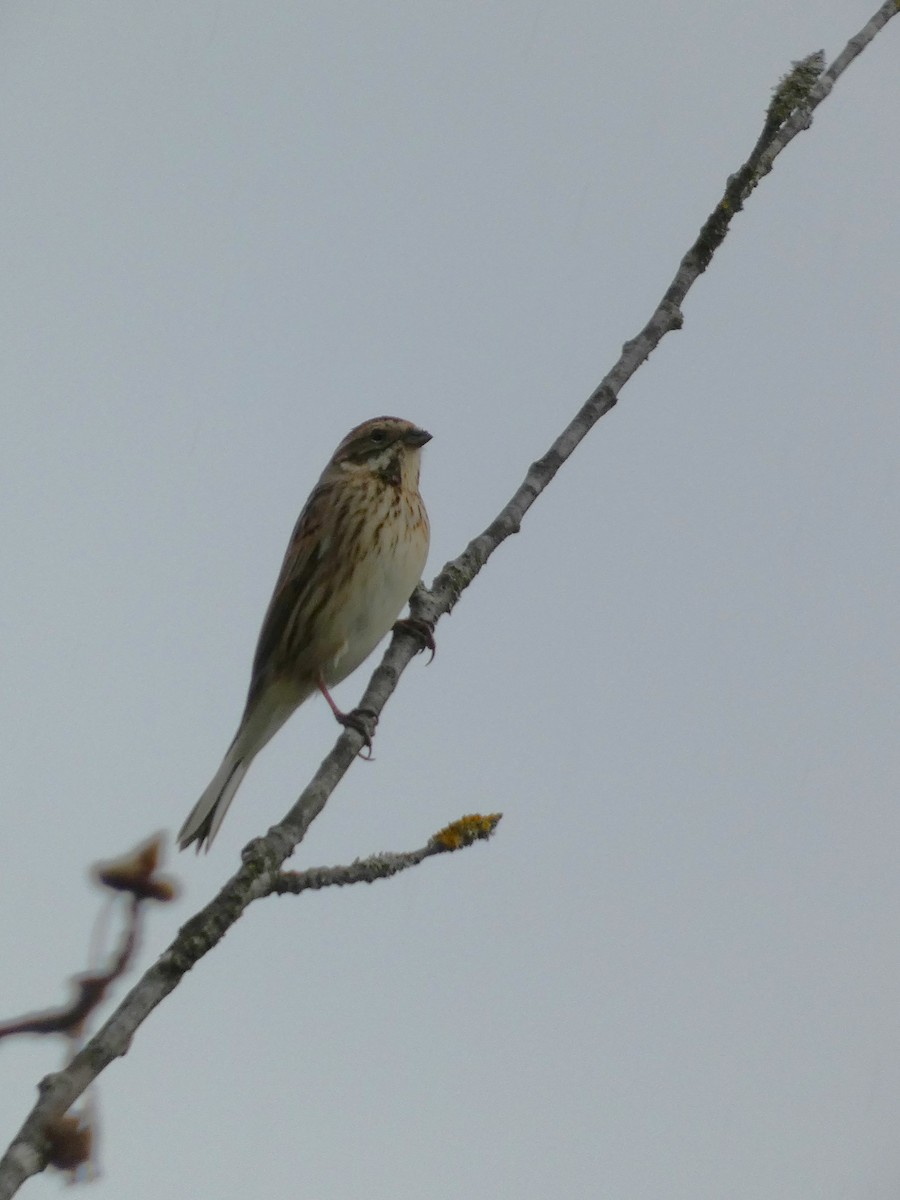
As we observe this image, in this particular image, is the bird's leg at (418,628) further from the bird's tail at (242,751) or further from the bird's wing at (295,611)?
the bird's wing at (295,611)

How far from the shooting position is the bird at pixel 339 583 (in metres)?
7.66

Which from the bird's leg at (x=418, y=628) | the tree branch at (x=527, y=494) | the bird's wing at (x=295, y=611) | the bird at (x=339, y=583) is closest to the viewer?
the tree branch at (x=527, y=494)

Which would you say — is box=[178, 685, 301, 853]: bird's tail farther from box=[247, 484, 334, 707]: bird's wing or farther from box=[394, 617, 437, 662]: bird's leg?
box=[394, 617, 437, 662]: bird's leg

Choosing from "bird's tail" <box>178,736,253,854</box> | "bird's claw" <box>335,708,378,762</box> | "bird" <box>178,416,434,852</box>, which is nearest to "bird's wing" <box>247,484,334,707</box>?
"bird" <box>178,416,434,852</box>

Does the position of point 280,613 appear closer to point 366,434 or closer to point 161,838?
point 366,434

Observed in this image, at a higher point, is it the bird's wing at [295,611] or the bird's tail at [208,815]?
the bird's wing at [295,611]

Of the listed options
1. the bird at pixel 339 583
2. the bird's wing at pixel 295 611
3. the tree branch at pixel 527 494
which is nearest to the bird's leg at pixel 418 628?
the tree branch at pixel 527 494

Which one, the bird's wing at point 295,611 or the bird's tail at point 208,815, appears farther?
the bird's wing at point 295,611

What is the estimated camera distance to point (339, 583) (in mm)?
7742

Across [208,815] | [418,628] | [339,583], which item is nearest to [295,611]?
[339,583]

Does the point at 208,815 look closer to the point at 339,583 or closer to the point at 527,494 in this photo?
the point at 339,583

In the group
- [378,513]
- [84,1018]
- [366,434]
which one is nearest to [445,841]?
[84,1018]

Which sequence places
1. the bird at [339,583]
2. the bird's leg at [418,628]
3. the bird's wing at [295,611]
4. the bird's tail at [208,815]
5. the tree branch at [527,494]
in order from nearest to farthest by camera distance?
the tree branch at [527,494], the bird's leg at [418,628], the bird's tail at [208,815], the bird at [339,583], the bird's wing at [295,611]

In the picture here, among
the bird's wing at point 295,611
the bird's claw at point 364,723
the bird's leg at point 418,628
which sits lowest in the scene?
the bird's claw at point 364,723
